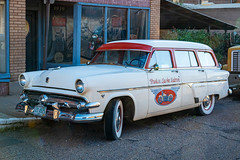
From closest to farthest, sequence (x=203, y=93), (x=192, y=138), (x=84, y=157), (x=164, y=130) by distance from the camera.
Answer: (x=84, y=157) → (x=192, y=138) → (x=164, y=130) → (x=203, y=93)

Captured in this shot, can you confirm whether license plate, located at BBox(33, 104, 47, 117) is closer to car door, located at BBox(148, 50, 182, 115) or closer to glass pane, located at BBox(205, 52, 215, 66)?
car door, located at BBox(148, 50, 182, 115)

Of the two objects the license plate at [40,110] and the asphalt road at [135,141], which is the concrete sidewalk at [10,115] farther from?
the license plate at [40,110]

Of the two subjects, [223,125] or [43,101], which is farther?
[223,125]

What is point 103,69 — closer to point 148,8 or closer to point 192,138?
point 192,138

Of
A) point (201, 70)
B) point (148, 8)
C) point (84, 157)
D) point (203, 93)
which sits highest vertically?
point (148, 8)

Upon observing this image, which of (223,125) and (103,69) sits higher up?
(103,69)

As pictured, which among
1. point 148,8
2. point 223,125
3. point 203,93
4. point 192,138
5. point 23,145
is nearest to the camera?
point 23,145

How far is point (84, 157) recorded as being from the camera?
4.81 meters

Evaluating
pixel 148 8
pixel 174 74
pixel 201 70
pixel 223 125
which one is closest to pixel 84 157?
pixel 174 74

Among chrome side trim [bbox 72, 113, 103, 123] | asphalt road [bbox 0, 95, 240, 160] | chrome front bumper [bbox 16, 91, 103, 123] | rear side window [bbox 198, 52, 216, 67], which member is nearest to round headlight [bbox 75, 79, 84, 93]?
chrome front bumper [bbox 16, 91, 103, 123]

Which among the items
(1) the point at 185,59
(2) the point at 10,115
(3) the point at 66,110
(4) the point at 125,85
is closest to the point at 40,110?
(3) the point at 66,110

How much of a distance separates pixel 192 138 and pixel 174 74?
144cm

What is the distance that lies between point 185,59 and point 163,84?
1.18 m

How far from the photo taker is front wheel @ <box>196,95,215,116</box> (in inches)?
310
